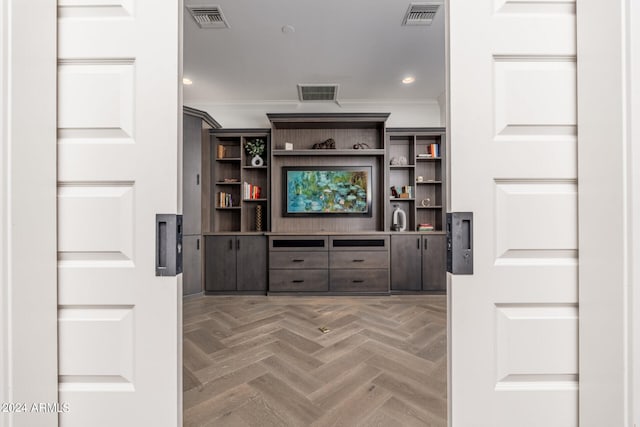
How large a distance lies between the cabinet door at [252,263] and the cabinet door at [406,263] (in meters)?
1.85

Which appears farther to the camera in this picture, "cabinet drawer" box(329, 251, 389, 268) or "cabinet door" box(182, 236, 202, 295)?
"cabinet drawer" box(329, 251, 389, 268)

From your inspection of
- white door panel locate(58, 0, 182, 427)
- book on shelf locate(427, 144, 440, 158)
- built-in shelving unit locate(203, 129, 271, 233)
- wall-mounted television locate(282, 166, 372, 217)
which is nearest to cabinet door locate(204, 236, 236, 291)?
built-in shelving unit locate(203, 129, 271, 233)

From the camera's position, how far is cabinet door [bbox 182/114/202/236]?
11.3 ft

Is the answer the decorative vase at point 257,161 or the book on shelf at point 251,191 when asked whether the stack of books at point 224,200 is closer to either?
the book on shelf at point 251,191

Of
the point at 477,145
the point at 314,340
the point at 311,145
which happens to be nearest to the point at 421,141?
the point at 311,145

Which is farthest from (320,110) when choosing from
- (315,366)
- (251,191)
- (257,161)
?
(315,366)

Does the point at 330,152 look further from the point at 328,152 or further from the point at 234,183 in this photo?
the point at 234,183

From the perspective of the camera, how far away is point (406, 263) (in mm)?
3695

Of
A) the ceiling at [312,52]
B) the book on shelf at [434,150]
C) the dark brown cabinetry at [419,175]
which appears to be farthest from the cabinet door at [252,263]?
the book on shelf at [434,150]

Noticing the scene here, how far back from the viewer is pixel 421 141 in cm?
419

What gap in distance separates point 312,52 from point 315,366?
3177mm
